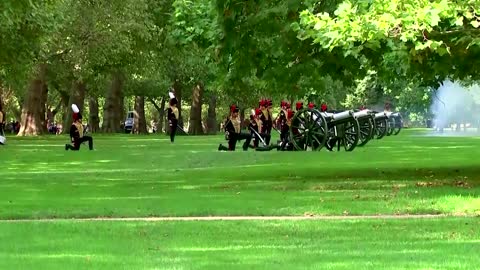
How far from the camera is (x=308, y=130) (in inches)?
1227

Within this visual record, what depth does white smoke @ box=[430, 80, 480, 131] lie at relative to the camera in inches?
3725

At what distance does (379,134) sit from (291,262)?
38.0 m

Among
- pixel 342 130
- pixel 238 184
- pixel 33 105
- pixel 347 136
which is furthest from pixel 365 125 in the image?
pixel 33 105

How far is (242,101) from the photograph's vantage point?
86312 mm

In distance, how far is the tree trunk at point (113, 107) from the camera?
67625 millimetres

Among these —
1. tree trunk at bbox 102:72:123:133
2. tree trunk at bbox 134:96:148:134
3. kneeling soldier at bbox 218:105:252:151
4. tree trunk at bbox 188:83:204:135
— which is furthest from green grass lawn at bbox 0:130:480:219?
tree trunk at bbox 134:96:148:134

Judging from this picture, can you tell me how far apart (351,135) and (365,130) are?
3.89 meters

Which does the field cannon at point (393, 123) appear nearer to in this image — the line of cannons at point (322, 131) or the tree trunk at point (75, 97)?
the tree trunk at point (75, 97)

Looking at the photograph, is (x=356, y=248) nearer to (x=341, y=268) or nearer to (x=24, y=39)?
(x=341, y=268)

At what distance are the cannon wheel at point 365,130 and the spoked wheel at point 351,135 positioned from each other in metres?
2.20

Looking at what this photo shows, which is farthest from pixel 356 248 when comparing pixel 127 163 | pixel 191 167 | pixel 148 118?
pixel 148 118

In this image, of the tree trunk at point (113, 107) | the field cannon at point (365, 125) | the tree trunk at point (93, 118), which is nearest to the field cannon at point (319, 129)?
the field cannon at point (365, 125)

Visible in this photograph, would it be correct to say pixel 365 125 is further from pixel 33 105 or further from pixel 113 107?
pixel 113 107

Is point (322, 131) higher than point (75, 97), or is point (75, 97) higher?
point (75, 97)
